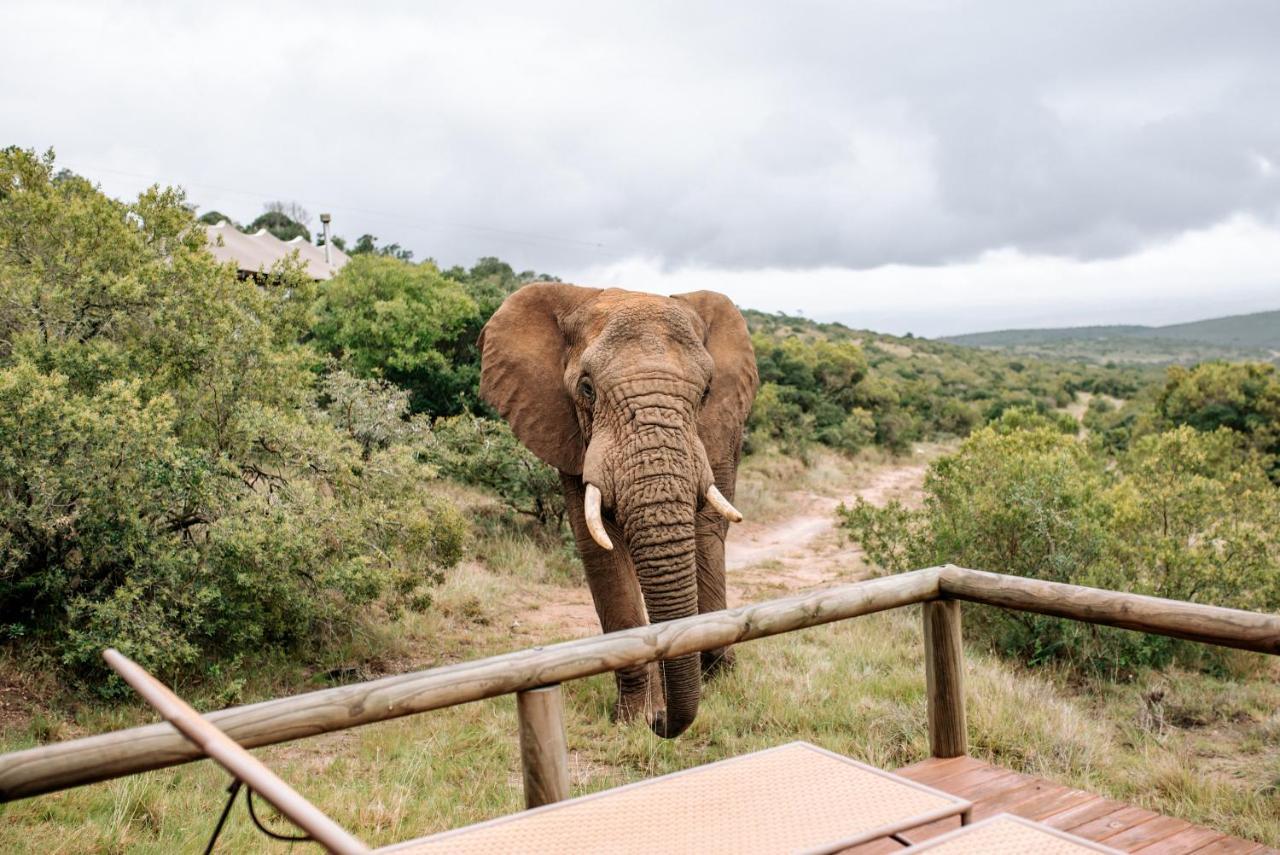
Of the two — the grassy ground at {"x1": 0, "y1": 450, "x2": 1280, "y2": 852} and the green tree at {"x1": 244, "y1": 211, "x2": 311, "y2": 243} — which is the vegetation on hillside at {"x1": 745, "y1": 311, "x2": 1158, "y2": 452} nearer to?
the grassy ground at {"x1": 0, "y1": 450, "x2": 1280, "y2": 852}

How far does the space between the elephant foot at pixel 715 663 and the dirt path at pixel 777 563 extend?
2.23m

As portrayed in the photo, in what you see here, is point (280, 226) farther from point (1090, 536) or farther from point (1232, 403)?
point (1090, 536)

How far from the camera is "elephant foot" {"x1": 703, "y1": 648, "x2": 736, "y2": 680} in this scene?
7.41 meters

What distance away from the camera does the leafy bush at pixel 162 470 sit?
658 cm

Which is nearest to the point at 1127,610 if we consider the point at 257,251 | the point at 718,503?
the point at 718,503

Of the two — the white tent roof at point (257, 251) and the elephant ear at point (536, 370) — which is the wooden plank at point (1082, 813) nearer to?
the elephant ear at point (536, 370)

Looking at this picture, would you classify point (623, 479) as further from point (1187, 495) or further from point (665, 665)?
point (1187, 495)

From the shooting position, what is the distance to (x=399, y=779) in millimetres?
5531

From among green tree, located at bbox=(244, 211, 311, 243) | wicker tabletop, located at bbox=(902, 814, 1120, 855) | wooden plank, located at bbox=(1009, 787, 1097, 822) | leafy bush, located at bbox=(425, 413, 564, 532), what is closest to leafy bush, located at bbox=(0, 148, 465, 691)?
leafy bush, located at bbox=(425, 413, 564, 532)

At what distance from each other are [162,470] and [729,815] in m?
5.43

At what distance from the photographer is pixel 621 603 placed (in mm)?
6637

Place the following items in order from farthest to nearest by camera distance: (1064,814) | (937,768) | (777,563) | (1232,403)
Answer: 1. (1232,403)
2. (777,563)
3. (937,768)
4. (1064,814)

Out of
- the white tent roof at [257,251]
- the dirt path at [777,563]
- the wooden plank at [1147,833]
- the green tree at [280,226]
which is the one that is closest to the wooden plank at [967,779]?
the wooden plank at [1147,833]

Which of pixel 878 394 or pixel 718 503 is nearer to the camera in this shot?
pixel 718 503
